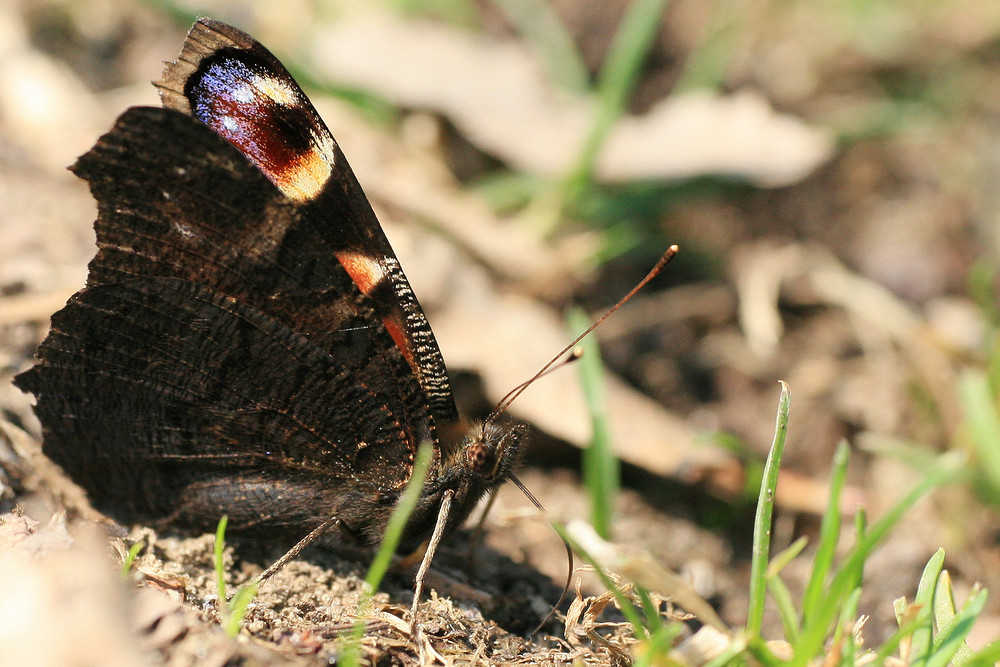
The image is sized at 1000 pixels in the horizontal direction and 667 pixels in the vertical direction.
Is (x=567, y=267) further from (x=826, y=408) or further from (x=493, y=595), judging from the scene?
(x=493, y=595)

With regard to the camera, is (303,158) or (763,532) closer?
(763,532)

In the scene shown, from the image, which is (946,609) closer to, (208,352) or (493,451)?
(493,451)

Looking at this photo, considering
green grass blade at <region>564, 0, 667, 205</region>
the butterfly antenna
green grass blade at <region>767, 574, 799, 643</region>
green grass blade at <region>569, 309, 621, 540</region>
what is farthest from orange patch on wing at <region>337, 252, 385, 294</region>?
green grass blade at <region>564, 0, 667, 205</region>

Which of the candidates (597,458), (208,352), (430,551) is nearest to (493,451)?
(430,551)

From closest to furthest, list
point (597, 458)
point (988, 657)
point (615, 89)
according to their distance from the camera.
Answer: point (988, 657), point (597, 458), point (615, 89)

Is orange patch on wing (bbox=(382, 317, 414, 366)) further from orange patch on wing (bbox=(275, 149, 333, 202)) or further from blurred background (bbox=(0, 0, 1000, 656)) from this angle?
blurred background (bbox=(0, 0, 1000, 656))

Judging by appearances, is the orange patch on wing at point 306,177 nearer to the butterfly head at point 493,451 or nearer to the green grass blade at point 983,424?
the butterfly head at point 493,451

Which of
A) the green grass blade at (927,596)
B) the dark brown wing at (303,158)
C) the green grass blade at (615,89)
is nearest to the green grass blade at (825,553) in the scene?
the green grass blade at (927,596)
